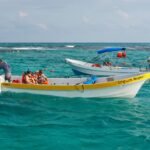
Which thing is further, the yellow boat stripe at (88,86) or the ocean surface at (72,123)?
the yellow boat stripe at (88,86)

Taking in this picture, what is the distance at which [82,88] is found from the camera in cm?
1942

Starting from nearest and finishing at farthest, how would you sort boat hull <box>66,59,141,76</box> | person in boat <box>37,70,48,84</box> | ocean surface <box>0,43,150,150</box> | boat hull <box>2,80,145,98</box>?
1. ocean surface <box>0,43,150,150</box>
2. boat hull <box>2,80,145,98</box>
3. person in boat <box>37,70,48,84</box>
4. boat hull <box>66,59,141,76</box>

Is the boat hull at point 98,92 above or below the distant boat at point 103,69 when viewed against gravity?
below

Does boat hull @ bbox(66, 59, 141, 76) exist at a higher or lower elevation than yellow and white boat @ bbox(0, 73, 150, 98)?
higher

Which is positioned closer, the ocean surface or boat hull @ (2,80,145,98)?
the ocean surface

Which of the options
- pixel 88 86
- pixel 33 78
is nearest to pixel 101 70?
pixel 33 78

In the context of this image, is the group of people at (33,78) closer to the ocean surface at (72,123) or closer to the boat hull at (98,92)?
the boat hull at (98,92)

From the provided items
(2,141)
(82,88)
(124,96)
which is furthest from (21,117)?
(124,96)

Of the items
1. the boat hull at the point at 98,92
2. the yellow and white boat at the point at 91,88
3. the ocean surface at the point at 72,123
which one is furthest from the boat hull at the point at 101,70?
the yellow and white boat at the point at 91,88

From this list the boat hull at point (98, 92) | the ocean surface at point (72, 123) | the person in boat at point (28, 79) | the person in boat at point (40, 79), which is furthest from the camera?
the person in boat at point (40, 79)

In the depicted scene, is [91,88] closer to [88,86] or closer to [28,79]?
[88,86]

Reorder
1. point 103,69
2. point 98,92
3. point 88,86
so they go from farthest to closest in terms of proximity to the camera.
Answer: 1. point 103,69
2. point 98,92
3. point 88,86

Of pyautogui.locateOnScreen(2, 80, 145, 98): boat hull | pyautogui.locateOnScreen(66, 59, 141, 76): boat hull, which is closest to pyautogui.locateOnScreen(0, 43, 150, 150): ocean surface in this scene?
pyautogui.locateOnScreen(2, 80, 145, 98): boat hull

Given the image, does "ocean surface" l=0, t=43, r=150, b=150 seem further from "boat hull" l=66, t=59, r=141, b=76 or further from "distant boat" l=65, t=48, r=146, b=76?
"boat hull" l=66, t=59, r=141, b=76
